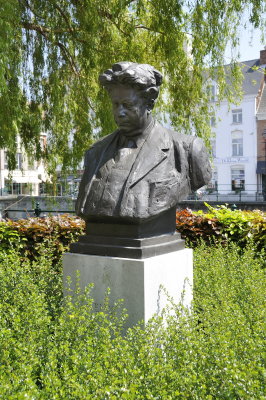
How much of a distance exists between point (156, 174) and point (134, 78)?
779mm

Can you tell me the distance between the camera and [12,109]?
6492mm

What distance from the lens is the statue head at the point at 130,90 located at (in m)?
3.67

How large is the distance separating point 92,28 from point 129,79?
401 cm

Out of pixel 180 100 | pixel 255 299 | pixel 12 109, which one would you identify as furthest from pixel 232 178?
pixel 255 299

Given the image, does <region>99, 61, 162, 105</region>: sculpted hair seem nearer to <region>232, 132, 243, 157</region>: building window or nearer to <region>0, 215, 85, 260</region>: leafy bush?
<region>0, 215, 85, 260</region>: leafy bush

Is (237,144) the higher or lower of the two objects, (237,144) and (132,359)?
the higher

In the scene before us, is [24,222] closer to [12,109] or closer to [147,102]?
[12,109]

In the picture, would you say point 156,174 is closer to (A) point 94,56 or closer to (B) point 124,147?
(B) point 124,147

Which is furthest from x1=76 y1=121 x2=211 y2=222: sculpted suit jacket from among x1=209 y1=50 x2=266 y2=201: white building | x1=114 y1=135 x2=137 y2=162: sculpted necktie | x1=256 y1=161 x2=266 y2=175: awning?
x1=256 y1=161 x2=266 y2=175: awning

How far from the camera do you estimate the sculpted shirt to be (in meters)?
3.77

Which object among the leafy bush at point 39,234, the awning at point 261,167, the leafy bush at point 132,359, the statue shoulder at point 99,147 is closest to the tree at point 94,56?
the leafy bush at point 39,234

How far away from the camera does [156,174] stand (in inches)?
150

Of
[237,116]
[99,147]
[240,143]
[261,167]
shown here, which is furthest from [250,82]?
[99,147]

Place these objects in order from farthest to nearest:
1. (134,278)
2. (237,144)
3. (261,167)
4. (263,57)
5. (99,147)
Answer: (237,144) → (263,57) → (261,167) → (99,147) → (134,278)
